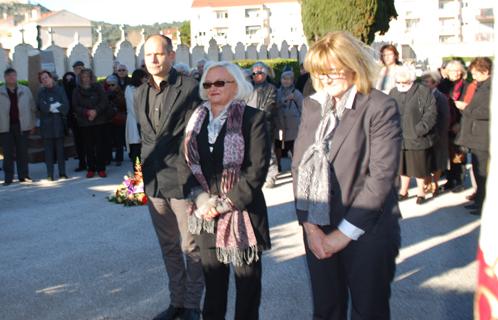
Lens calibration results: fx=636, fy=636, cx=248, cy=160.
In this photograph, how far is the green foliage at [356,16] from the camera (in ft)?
72.8

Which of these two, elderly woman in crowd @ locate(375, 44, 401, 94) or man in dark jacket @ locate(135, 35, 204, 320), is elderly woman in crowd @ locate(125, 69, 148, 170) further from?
man in dark jacket @ locate(135, 35, 204, 320)

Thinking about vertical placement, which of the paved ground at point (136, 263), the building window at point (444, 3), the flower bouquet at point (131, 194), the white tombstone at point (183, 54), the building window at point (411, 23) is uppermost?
the building window at point (444, 3)

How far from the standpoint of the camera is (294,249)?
6.39 metres

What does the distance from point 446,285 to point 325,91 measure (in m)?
2.81

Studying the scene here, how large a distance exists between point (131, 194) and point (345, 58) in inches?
243

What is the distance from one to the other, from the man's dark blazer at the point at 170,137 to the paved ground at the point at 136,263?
3.89 feet

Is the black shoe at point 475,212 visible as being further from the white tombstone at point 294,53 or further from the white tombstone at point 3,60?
the white tombstone at point 294,53

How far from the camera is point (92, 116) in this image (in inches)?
423

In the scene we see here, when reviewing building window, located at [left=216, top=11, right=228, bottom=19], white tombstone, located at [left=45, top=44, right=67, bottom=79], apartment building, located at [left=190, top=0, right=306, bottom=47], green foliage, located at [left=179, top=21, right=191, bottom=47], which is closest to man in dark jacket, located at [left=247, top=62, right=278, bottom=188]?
white tombstone, located at [left=45, top=44, right=67, bottom=79]

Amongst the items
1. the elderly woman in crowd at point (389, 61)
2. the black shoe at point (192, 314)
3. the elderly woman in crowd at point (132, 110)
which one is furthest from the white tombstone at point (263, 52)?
the black shoe at point (192, 314)

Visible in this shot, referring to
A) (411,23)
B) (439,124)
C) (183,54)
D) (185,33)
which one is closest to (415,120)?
(439,124)

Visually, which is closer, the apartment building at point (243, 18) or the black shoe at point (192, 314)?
the black shoe at point (192, 314)

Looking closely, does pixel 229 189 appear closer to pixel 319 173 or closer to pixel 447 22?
pixel 319 173

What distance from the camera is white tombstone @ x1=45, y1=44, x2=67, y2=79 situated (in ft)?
63.3
